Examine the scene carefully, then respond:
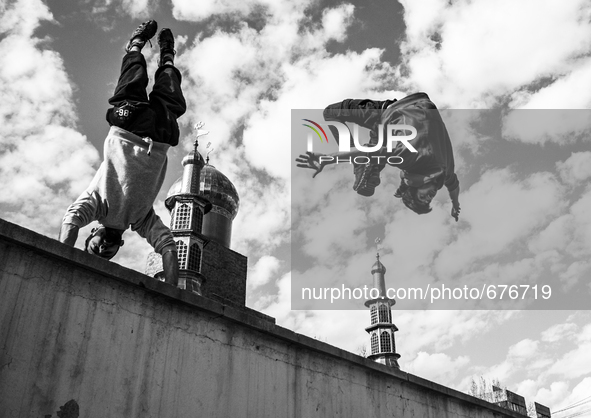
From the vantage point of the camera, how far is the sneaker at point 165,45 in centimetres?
538

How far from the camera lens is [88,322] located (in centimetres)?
346

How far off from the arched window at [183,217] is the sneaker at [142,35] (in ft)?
68.2

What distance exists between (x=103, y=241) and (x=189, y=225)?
21419 mm

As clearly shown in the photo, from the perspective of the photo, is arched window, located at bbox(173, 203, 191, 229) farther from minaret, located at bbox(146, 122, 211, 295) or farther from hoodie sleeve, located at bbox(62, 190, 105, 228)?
hoodie sleeve, located at bbox(62, 190, 105, 228)

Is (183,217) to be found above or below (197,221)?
above

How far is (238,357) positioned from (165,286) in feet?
3.05

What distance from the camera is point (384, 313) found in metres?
50.7

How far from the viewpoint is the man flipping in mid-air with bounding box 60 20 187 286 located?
430cm

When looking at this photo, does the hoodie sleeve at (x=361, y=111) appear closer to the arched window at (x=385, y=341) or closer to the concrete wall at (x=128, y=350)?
the concrete wall at (x=128, y=350)

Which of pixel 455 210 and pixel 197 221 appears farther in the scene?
pixel 197 221

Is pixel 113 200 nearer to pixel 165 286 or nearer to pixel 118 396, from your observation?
pixel 165 286

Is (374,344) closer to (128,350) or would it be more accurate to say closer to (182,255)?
(182,255)

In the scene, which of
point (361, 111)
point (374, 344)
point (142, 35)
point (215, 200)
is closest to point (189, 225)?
point (215, 200)

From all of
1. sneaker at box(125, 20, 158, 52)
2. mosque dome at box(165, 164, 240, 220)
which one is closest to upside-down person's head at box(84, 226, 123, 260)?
sneaker at box(125, 20, 158, 52)
